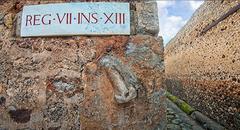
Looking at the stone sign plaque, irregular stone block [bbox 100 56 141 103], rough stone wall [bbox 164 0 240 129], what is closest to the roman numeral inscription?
the stone sign plaque

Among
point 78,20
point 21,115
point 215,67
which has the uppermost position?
point 78,20

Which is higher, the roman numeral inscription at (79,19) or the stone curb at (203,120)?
the roman numeral inscription at (79,19)

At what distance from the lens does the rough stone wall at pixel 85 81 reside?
268 centimetres

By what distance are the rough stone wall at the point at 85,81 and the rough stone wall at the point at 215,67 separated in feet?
8.77

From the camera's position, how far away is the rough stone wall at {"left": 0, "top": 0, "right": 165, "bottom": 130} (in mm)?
2680

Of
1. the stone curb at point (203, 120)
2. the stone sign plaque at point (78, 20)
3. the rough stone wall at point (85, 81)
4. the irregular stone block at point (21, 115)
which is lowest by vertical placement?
the stone curb at point (203, 120)

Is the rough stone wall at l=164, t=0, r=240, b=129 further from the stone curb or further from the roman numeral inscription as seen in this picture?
the roman numeral inscription

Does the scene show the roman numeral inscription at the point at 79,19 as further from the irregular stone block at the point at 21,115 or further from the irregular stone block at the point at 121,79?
the irregular stone block at the point at 21,115

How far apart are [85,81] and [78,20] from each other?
56cm

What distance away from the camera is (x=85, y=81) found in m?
2.73

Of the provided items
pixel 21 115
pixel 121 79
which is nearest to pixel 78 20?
pixel 121 79

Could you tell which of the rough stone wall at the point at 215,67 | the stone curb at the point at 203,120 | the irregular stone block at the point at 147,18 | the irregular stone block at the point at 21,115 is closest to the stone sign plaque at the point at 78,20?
the irregular stone block at the point at 147,18

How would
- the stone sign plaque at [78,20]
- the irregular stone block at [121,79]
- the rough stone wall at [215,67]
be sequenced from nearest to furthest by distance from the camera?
the irregular stone block at [121,79] < the stone sign plaque at [78,20] < the rough stone wall at [215,67]

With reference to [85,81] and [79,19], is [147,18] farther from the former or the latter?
[85,81]
